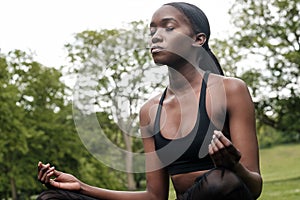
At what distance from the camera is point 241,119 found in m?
2.90

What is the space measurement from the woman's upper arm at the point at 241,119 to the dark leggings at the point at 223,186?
39 centimetres

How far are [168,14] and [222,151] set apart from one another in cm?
99

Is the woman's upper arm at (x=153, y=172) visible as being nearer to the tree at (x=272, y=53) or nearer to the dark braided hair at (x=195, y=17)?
the dark braided hair at (x=195, y=17)

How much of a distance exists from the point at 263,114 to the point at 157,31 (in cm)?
2908

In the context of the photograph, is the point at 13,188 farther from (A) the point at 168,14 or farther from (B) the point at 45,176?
(A) the point at 168,14

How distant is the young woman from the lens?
291 cm

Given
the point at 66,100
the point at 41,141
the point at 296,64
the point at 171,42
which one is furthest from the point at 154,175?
the point at 296,64

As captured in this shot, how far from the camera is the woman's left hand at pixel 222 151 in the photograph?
231 centimetres

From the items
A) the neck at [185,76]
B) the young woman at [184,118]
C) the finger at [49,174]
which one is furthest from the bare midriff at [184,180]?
the finger at [49,174]

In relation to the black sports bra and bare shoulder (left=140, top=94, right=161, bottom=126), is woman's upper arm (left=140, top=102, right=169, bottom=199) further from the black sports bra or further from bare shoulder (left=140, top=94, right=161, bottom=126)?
the black sports bra

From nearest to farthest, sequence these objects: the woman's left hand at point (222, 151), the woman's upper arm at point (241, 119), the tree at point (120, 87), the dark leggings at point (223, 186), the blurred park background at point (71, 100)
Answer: the woman's left hand at point (222, 151)
the dark leggings at point (223, 186)
the woman's upper arm at point (241, 119)
the tree at point (120, 87)
the blurred park background at point (71, 100)

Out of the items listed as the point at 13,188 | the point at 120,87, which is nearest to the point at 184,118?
the point at 120,87

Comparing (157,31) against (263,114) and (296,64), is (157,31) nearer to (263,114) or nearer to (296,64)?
(296,64)

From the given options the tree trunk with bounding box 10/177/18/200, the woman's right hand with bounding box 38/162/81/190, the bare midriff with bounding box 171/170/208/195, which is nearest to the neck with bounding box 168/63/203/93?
the bare midriff with bounding box 171/170/208/195
